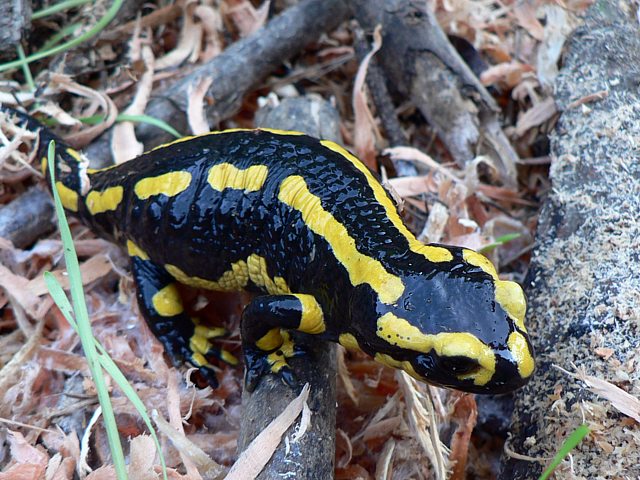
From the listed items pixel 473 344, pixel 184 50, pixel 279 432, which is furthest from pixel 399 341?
pixel 184 50

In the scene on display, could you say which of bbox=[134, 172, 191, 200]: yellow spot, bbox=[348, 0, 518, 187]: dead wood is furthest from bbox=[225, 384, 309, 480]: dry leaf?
bbox=[348, 0, 518, 187]: dead wood

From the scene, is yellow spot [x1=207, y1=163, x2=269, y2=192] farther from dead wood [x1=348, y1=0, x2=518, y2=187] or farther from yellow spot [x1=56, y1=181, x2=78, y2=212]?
dead wood [x1=348, y1=0, x2=518, y2=187]

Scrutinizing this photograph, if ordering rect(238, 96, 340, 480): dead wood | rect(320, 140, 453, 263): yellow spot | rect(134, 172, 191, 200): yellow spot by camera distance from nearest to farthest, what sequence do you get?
Result: rect(238, 96, 340, 480): dead wood → rect(320, 140, 453, 263): yellow spot → rect(134, 172, 191, 200): yellow spot

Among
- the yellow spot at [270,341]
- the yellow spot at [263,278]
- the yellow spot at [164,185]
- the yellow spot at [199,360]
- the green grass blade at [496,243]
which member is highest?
the yellow spot at [164,185]

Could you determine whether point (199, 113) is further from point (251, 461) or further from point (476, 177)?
point (251, 461)

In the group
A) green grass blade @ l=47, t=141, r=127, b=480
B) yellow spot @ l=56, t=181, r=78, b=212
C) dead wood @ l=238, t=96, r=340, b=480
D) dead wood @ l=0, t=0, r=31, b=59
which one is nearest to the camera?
green grass blade @ l=47, t=141, r=127, b=480

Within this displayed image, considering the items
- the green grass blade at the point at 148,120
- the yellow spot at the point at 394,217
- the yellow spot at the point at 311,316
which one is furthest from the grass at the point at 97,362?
the green grass blade at the point at 148,120

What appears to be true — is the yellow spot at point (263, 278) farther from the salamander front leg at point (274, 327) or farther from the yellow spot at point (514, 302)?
the yellow spot at point (514, 302)

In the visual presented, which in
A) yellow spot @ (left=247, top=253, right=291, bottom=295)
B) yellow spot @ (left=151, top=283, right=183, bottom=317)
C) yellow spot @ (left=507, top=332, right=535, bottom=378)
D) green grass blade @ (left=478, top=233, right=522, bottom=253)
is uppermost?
yellow spot @ (left=507, top=332, right=535, bottom=378)
